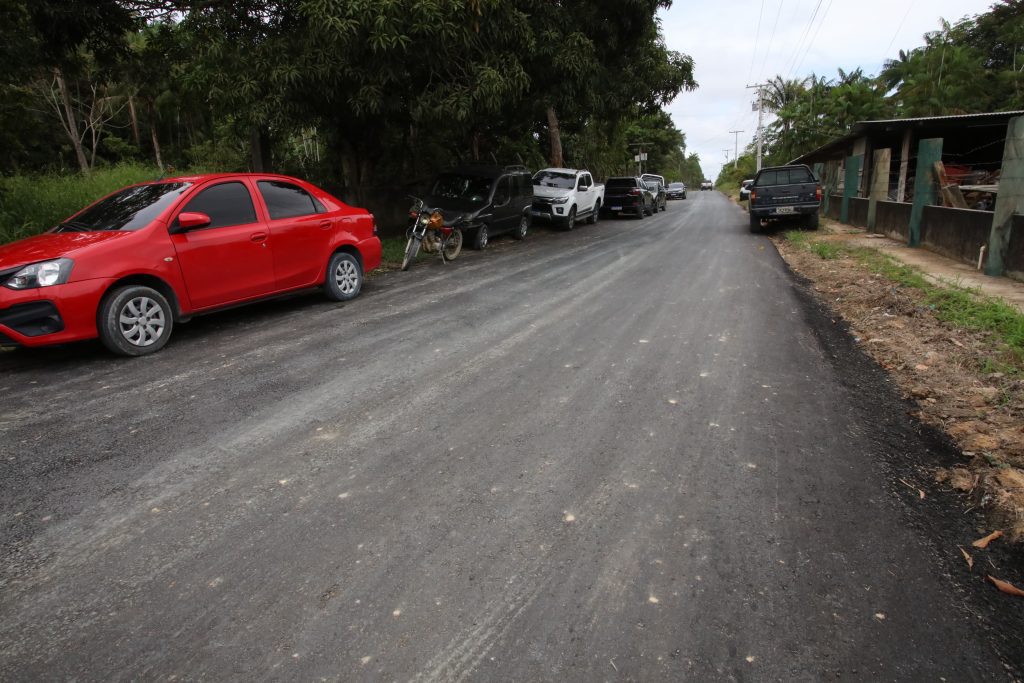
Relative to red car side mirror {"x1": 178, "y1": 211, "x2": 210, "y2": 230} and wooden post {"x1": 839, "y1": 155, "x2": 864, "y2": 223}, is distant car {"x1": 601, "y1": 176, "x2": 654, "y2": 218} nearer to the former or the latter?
wooden post {"x1": 839, "y1": 155, "x2": 864, "y2": 223}

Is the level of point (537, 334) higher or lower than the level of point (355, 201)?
lower

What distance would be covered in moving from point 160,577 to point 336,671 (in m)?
0.99

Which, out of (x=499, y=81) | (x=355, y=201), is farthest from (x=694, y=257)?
(x=355, y=201)

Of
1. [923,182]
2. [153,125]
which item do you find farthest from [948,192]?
[153,125]

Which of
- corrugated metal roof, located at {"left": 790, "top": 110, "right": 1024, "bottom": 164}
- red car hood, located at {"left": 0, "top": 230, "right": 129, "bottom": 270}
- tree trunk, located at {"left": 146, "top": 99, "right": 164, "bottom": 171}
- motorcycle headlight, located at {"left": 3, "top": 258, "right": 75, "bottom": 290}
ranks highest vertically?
tree trunk, located at {"left": 146, "top": 99, "right": 164, "bottom": 171}

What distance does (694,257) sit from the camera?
12.0m

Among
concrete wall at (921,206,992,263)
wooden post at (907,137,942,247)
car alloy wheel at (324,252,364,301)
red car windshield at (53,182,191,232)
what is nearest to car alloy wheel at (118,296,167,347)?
red car windshield at (53,182,191,232)

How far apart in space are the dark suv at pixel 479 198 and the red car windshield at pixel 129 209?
22.6 ft

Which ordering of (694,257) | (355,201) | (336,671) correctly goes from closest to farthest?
(336,671), (694,257), (355,201)

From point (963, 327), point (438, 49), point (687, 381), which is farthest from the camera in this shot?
point (438, 49)

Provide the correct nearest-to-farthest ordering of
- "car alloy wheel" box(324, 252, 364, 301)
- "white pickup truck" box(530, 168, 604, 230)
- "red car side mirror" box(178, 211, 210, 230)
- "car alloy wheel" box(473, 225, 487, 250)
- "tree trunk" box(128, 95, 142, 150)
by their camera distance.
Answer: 1. "red car side mirror" box(178, 211, 210, 230)
2. "car alloy wheel" box(324, 252, 364, 301)
3. "car alloy wheel" box(473, 225, 487, 250)
4. "white pickup truck" box(530, 168, 604, 230)
5. "tree trunk" box(128, 95, 142, 150)

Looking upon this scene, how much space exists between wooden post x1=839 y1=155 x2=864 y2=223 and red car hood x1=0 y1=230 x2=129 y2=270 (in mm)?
19084

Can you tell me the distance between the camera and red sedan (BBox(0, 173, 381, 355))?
5020mm

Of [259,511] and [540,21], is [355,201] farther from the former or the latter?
[259,511]
